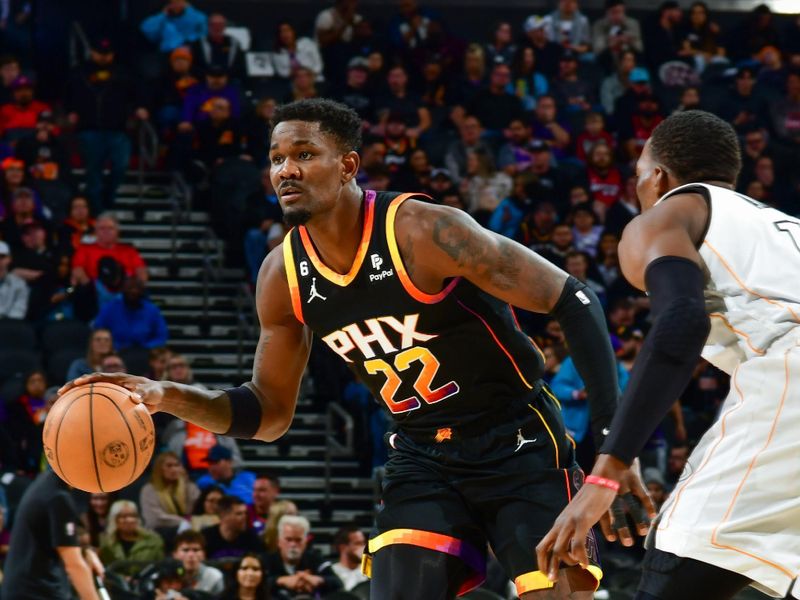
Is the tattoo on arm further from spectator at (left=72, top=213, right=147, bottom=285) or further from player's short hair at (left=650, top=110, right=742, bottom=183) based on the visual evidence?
spectator at (left=72, top=213, right=147, bottom=285)

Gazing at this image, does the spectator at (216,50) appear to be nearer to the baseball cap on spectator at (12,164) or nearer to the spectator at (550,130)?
the baseball cap on spectator at (12,164)

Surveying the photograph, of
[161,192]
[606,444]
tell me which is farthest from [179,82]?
[606,444]

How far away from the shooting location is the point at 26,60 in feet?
51.9

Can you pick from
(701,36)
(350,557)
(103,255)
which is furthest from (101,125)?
(701,36)

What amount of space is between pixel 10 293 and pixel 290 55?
484cm

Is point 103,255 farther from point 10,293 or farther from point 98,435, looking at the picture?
point 98,435

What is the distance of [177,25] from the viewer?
50.0ft

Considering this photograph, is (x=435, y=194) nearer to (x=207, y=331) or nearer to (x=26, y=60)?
(x=207, y=331)

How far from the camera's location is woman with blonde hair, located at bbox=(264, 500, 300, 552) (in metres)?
10.2

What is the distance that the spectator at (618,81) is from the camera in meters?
15.9

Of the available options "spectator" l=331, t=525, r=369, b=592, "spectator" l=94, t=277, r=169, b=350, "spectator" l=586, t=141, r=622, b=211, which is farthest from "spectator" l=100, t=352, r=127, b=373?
"spectator" l=586, t=141, r=622, b=211

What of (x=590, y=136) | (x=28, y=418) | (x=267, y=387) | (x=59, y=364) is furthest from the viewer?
(x=590, y=136)

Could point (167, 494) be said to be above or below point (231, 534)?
above

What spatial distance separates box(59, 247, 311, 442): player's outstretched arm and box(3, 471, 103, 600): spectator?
285cm
